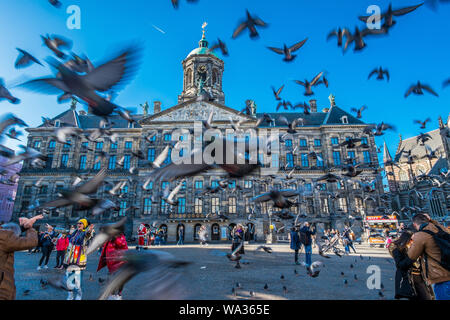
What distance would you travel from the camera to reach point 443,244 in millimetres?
3627

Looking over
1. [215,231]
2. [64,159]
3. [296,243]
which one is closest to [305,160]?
[215,231]

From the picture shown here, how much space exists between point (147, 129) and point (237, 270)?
32.9 metres

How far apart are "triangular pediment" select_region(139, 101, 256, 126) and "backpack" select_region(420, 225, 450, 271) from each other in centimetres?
3555

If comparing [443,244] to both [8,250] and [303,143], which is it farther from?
[303,143]

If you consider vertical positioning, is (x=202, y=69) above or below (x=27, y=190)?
above

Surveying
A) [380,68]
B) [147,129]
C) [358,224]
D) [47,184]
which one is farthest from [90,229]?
[47,184]

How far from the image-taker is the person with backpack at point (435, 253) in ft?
11.9

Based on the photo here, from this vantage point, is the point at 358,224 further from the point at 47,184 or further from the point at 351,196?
the point at 47,184

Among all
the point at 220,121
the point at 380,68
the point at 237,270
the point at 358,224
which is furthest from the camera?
the point at 220,121

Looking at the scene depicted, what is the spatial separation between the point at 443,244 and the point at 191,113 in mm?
37055

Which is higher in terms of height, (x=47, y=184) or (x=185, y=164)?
(x=47, y=184)

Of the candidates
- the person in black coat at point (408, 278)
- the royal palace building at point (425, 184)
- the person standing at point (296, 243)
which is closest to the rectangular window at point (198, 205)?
the person standing at point (296, 243)

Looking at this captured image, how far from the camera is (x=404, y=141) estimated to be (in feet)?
210

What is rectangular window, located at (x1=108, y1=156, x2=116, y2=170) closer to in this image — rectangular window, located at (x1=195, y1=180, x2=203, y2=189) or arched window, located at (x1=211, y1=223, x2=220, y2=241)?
rectangular window, located at (x1=195, y1=180, x2=203, y2=189)
